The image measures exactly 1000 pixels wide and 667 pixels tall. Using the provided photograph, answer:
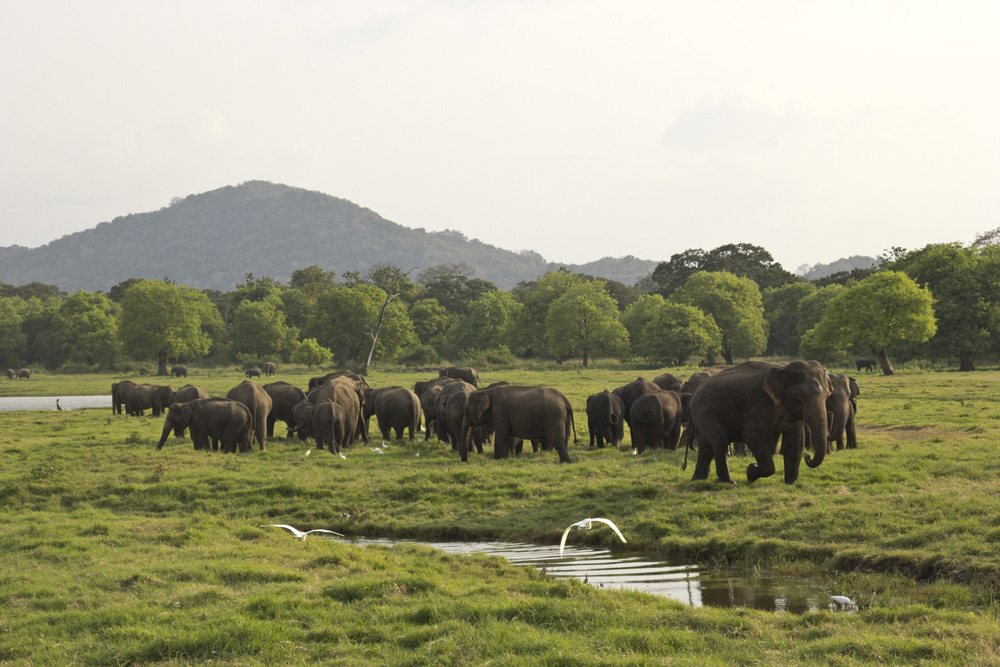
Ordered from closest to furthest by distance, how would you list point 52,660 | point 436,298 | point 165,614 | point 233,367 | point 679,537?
point 52,660 < point 165,614 < point 679,537 < point 233,367 < point 436,298

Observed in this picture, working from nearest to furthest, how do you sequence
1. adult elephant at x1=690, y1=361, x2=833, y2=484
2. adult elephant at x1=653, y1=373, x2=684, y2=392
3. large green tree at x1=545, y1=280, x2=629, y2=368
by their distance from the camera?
adult elephant at x1=690, y1=361, x2=833, y2=484 < adult elephant at x1=653, y1=373, x2=684, y2=392 < large green tree at x1=545, y1=280, x2=629, y2=368

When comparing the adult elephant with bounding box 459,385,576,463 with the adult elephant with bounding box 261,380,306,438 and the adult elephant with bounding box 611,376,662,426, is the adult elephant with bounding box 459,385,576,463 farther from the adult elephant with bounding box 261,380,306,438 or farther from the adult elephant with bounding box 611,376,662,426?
the adult elephant with bounding box 261,380,306,438

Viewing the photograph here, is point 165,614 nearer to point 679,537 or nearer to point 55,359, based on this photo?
point 679,537

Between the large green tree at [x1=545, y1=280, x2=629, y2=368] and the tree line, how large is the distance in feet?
0.47

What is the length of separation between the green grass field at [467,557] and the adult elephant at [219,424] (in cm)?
131

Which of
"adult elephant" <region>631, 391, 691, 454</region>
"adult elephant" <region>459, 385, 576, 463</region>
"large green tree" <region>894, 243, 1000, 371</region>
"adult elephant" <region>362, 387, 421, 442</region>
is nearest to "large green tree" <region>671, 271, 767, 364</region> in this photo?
"large green tree" <region>894, 243, 1000, 371</region>

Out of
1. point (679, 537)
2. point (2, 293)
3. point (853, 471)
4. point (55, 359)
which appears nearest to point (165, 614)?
point (679, 537)

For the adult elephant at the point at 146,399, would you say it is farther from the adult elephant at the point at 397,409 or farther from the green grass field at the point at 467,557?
the green grass field at the point at 467,557

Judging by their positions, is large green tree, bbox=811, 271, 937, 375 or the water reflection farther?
large green tree, bbox=811, 271, 937, 375

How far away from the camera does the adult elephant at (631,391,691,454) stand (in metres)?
20.4

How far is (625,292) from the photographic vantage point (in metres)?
124

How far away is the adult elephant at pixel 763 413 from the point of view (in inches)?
535

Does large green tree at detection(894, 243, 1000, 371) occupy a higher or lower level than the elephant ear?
higher

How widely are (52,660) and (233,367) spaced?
88.2m
